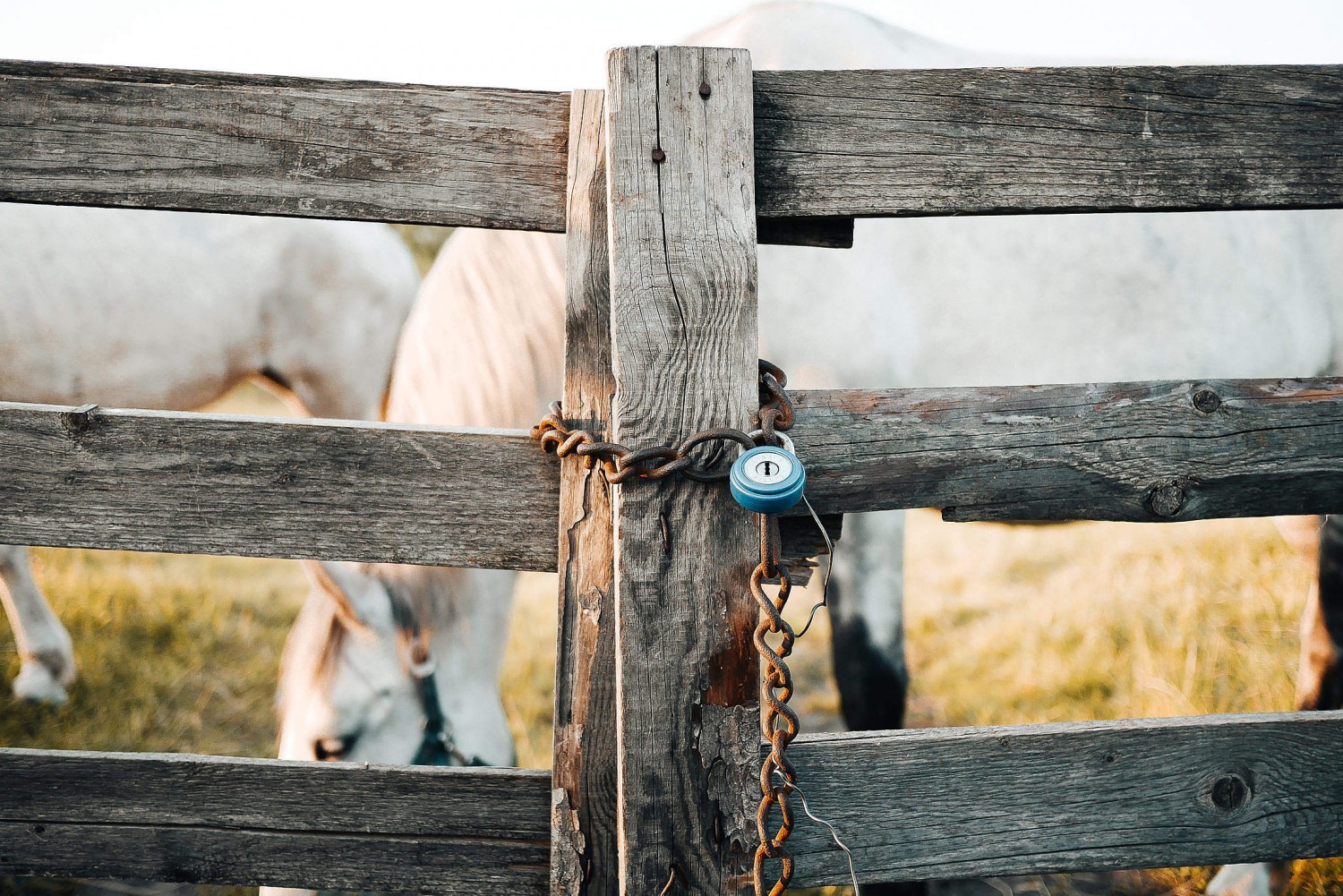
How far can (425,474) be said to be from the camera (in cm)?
105

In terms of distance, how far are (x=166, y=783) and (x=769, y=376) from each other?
94 cm

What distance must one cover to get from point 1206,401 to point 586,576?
784mm

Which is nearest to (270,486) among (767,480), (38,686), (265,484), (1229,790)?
(265,484)

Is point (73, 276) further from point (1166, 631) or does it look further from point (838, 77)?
point (1166, 631)

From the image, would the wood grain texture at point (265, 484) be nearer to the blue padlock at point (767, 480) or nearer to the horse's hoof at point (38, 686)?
the blue padlock at point (767, 480)

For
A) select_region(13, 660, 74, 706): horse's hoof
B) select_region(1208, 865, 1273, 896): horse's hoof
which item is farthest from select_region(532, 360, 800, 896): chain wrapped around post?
select_region(13, 660, 74, 706): horse's hoof

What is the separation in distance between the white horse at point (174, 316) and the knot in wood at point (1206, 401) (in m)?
2.80

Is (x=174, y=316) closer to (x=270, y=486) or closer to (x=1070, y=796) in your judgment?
(x=270, y=486)

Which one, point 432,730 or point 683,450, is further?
point 432,730

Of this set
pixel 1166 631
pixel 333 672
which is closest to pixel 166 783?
pixel 333 672

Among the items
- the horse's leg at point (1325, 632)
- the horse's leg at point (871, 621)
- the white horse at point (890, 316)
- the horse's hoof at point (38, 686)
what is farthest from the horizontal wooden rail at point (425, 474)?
the horse's hoof at point (38, 686)

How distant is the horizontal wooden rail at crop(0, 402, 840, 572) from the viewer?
1.05 metres

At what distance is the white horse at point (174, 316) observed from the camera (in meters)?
3.07

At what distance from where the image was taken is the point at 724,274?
3.14 ft
